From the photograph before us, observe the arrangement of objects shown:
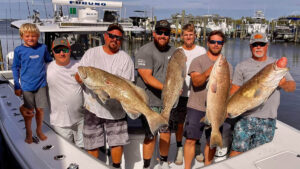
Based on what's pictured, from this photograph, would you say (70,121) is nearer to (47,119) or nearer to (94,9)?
(47,119)

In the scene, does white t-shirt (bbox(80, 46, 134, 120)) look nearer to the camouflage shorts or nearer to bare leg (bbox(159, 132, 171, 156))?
bare leg (bbox(159, 132, 171, 156))

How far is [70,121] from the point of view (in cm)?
299

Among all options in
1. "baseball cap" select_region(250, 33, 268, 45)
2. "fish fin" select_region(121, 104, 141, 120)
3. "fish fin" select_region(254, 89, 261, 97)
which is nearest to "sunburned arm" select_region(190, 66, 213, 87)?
"fish fin" select_region(254, 89, 261, 97)

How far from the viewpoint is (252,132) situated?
2812 millimetres

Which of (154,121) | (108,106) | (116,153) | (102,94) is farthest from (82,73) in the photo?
(116,153)

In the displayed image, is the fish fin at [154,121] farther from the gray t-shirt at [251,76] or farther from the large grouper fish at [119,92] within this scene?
the gray t-shirt at [251,76]

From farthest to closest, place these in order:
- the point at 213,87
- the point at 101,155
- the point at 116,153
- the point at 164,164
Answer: the point at 101,155 < the point at 164,164 < the point at 116,153 < the point at 213,87

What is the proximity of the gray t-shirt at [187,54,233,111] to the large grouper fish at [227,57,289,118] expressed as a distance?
→ 0.38 metres

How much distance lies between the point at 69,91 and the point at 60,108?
24 centimetres

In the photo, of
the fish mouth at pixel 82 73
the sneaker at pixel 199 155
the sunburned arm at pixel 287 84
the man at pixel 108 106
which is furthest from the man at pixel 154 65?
the sunburned arm at pixel 287 84

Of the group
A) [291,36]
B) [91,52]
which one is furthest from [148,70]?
[291,36]

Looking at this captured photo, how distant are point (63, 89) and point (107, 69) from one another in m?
0.60

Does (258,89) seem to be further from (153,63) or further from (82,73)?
(82,73)

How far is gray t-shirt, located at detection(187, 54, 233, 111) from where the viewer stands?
9.24 feet
